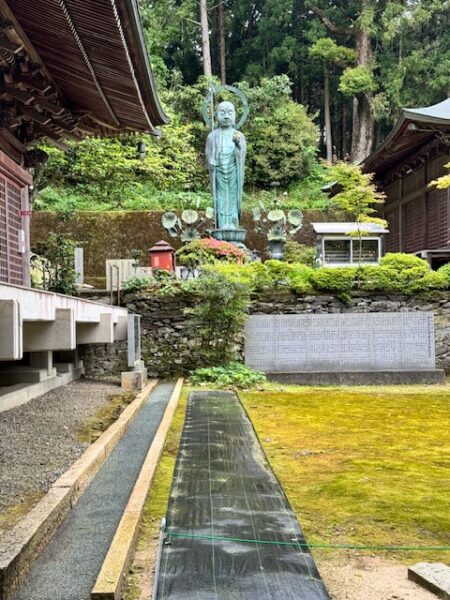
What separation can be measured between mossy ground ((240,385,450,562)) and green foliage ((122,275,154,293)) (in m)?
4.14

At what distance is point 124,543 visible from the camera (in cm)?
303

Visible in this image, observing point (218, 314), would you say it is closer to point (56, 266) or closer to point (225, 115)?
point (56, 266)

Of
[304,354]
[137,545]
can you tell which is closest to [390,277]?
[304,354]

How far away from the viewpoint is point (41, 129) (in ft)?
28.4

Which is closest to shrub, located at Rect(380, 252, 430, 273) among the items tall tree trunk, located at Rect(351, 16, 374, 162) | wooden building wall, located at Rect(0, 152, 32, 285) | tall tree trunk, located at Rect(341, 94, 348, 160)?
wooden building wall, located at Rect(0, 152, 32, 285)

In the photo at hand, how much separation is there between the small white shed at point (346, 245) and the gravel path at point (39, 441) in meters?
8.87

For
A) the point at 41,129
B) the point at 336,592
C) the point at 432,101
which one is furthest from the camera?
the point at 432,101

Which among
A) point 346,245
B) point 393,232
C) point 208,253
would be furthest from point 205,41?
point 208,253

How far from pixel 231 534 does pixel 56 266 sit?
9.77 m

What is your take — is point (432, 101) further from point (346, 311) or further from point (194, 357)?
point (194, 357)

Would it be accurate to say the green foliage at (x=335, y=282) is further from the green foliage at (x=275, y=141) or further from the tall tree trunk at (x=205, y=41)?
the tall tree trunk at (x=205, y=41)

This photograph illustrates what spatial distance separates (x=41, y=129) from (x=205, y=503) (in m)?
6.63

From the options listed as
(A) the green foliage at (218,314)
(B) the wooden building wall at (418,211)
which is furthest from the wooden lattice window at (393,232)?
(A) the green foliage at (218,314)

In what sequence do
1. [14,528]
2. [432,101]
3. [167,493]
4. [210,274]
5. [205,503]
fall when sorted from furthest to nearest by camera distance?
[432,101] → [210,274] → [167,493] → [205,503] → [14,528]
